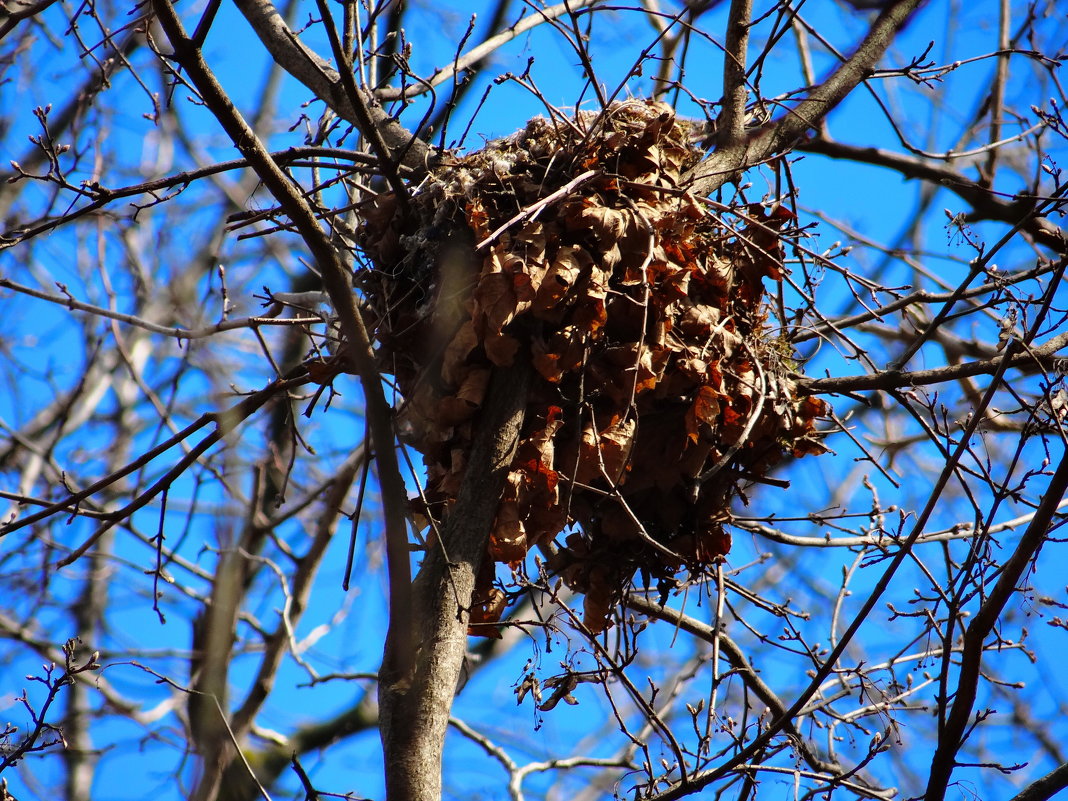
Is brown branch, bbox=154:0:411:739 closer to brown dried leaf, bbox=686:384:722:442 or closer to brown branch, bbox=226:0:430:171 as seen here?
brown dried leaf, bbox=686:384:722:442

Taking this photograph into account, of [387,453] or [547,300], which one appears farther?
[547,300]

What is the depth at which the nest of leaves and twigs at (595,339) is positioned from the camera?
266 cm

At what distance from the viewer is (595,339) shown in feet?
9.06

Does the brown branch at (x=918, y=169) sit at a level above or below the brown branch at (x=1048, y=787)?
above

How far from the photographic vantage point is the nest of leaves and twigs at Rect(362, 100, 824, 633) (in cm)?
266

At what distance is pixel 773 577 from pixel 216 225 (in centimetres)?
525

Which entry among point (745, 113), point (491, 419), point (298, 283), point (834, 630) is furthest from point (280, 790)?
point (745, 113)

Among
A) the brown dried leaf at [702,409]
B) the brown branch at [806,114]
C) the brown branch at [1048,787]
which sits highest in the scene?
the brown branch at [806,114]

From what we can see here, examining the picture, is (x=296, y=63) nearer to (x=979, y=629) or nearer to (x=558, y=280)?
(x=558, y=280)

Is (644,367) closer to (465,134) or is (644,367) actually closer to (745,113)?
(465,134)

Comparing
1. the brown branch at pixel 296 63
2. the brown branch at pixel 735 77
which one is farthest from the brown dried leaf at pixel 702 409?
the brown branch at pixel 296 63

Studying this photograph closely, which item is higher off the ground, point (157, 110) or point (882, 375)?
point (157, 110)

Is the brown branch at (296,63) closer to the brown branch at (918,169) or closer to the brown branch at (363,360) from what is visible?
the brown branch at (363,360)

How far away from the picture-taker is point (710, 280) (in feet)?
10.2
